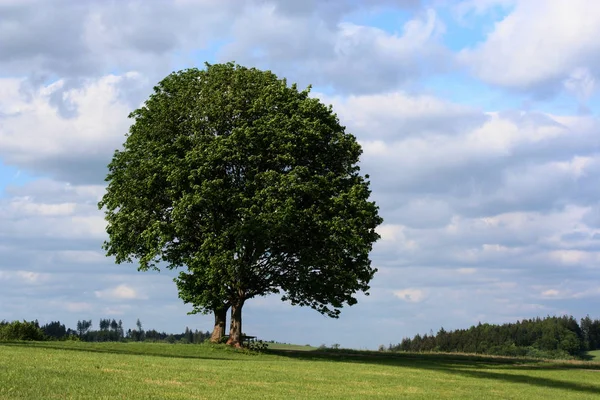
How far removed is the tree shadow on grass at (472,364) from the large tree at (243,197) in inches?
186

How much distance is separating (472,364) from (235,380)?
31716 millimetres

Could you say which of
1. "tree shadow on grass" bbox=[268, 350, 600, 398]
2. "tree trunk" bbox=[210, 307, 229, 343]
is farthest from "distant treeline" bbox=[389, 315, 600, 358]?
"tree trunk" bbox=[210, 307, 229, 343]

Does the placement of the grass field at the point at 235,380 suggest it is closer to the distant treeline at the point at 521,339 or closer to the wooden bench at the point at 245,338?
the wooden bench at the point at 245,338

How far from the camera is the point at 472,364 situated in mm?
56250

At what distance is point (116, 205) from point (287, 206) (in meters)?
17.1

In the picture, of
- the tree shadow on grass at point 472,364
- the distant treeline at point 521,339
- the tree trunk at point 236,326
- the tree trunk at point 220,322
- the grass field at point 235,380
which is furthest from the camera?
the distant treeline at point 521,339

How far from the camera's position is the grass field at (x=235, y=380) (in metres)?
24.1

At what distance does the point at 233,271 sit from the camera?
50.3 metres

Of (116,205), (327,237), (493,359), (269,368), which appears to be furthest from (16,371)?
(493,359)

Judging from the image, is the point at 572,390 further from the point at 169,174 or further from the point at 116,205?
the point at 116,205

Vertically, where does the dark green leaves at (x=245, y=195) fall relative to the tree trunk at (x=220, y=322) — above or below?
above

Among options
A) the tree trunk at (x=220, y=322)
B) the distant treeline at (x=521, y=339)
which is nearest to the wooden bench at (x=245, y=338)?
the tree trunk at (x=220, y=322)

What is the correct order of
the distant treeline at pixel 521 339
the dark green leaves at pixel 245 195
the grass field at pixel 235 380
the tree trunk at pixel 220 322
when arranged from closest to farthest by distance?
the grass field at pixel 235 380
the dark green leaves at pixel 245 195
the tree trunk at pixel 220 322
the distant treeline at pixel 521 339

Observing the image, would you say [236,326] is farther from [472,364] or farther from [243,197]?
[472,364]
